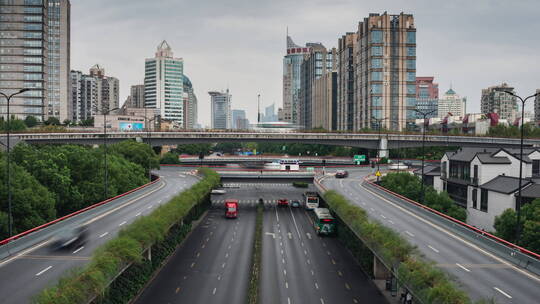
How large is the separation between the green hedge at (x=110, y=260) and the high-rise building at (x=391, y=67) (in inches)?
5662

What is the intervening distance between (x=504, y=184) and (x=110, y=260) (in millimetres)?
53987

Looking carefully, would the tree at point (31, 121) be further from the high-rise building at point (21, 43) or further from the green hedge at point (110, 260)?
the green hedge at point (110, 260)

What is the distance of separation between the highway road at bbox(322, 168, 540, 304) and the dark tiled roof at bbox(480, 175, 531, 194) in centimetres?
1522

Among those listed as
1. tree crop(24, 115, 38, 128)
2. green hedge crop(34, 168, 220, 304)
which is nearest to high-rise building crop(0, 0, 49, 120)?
tree crop(24, 115, 38, 128)

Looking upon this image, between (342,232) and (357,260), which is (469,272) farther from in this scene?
(342,232)

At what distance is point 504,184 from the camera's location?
61.8m

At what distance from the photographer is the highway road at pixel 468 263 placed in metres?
26.4

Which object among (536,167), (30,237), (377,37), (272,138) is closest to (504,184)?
(536,167)

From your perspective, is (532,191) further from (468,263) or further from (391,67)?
(391,67)

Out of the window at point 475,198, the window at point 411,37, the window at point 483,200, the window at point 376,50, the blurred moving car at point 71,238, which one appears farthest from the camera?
the window at point 376,50

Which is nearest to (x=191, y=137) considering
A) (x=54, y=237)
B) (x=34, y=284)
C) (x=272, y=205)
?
(x=272, y=205)

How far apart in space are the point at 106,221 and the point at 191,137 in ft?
250

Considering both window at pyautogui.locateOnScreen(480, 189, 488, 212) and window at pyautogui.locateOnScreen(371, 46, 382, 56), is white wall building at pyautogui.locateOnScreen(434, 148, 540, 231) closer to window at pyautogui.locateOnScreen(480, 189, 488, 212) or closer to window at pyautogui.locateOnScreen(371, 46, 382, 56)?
window at pyautogui.locateOnScreen(480, 189, 488, 212)

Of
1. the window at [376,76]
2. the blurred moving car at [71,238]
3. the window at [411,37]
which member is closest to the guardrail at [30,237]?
the blurred moving car at [71,238]
